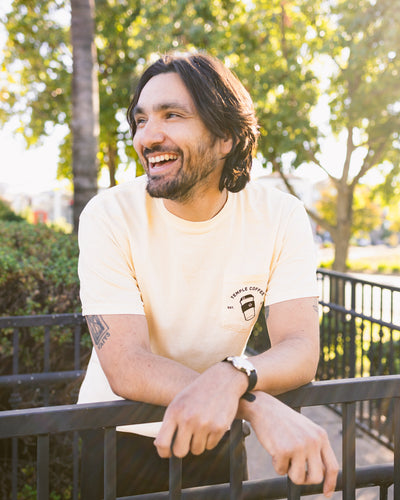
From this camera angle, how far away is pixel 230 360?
1.46 meters

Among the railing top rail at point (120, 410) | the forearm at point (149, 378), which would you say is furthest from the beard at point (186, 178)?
the railing top rail at point (120, 410)

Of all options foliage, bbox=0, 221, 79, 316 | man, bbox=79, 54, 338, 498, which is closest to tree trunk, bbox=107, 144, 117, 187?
foliage, bbox=0, 221, 79, 316

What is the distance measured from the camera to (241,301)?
6.35ft

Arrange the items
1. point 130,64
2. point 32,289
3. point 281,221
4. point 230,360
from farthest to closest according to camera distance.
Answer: point 130,64
point 32,289
point 281,221
point 230,360

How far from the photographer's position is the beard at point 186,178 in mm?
1935

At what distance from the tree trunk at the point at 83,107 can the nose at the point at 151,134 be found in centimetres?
441

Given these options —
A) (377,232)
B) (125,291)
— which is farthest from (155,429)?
(377,232)

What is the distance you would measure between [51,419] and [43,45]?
48.4ft

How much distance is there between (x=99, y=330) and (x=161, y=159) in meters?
0.71

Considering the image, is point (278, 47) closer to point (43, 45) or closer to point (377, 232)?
point (43, 45)

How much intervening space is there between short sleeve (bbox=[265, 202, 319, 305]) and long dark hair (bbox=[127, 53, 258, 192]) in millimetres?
315

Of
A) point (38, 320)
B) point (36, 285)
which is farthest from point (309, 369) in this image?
point (36, 285)

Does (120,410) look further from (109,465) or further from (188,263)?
(188,263)

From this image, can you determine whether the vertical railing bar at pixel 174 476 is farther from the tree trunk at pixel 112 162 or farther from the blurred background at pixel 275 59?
the tree trunk at pixel 112 162
